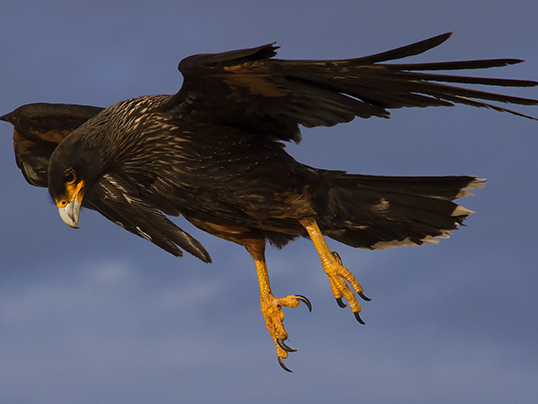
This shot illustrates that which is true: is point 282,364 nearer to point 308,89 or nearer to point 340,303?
point 340,303

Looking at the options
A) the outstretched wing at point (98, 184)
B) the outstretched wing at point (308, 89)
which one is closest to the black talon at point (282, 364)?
the outstretched wing at point (98, 184)

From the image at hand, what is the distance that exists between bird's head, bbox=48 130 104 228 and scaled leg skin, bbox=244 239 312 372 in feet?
4.79

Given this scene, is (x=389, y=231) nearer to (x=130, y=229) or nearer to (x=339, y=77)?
(x=339, y=77)

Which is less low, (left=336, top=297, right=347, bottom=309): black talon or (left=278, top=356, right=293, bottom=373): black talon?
(left=336, top=297, right=347, bottom=309): black talon

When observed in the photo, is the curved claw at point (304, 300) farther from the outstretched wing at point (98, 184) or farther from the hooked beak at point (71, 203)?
the hooked beak at point (71, 203)

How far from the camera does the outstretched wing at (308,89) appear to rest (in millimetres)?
4289

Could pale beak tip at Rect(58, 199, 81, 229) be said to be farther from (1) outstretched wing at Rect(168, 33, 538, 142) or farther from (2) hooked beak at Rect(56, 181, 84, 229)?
(1) outstretched wing at Rect(168, 33, 538, 142)

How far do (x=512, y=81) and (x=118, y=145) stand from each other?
2.86 m

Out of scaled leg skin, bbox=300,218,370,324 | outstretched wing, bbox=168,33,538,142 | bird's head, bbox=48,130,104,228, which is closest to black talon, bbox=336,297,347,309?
scaled leg skin, bbox=300,218,370,324

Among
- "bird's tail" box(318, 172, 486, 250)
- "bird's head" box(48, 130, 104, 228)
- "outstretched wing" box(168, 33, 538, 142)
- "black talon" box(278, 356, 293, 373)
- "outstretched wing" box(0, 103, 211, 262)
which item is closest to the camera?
"outstretched wing" box(168, 33, 538, 142)

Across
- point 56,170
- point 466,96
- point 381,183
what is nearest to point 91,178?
point 56,170

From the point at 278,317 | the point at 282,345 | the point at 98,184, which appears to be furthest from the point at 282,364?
the point at 98,184

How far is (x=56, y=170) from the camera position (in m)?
5.26

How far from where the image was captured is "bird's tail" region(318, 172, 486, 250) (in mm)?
5672
